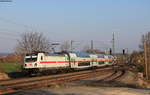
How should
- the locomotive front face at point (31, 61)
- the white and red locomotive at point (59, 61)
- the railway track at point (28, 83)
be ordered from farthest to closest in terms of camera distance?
the white and red locomotive at point (59, 61) < the locomotive front face at point (31, 61) < the railway track at point (28, 83)

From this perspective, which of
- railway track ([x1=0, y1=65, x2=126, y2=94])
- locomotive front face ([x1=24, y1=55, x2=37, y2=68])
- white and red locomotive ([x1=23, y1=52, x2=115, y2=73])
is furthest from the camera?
white and red locomotive ([x1=23, y1=52, x2=115, y2=73])

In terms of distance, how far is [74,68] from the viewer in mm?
40906

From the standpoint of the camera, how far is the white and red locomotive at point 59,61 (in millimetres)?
30344

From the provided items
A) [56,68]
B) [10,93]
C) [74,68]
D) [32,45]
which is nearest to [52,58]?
[56,68]

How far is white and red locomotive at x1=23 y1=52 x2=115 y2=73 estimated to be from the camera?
30.3 meters

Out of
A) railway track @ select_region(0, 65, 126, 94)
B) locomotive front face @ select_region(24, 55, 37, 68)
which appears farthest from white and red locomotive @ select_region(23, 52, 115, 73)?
railway track @ select_region(0, 65, 126, 94)

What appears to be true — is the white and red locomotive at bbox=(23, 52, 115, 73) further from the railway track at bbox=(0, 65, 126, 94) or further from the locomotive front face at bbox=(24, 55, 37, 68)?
the railway track at bbox=(0, 65, 126, 94)

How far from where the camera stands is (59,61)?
35219 millimetres

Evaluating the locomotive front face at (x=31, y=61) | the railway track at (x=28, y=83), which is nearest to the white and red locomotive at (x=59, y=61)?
the locomotive front face at (x=31, y=61)

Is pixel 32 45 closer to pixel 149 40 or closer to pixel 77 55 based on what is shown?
pixel 77 55

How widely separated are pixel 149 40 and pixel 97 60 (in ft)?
51.9

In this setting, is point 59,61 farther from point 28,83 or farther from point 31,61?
point 28,83

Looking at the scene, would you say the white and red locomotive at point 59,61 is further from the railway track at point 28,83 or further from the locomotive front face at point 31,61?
the railway track at point 28,83

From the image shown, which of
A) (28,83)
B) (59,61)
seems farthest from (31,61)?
(28,83)
